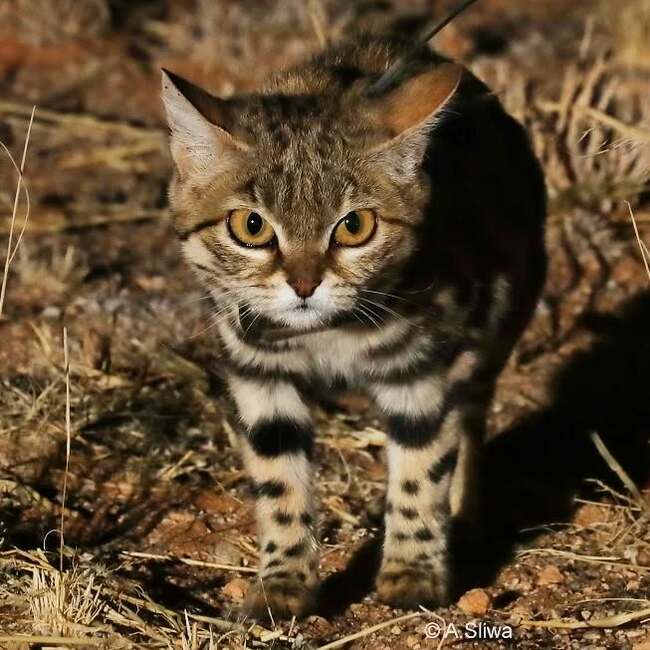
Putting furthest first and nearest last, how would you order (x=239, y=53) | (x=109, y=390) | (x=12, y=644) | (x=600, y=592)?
1. (x=239, y=53)
2. (x=109, y=390)
3. (x=600, y=592)
4. (x=12, y=644)

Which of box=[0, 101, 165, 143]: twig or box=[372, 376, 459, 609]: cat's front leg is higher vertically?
box=[0, 101, 165, 143]: twig

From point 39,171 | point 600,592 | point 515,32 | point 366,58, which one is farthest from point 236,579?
point 515,32

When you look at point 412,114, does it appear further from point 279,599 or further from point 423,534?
point 279,599

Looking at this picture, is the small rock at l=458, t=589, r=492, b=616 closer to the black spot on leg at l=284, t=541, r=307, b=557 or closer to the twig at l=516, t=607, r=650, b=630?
the twig at l=516, t=607, r=650, b=630

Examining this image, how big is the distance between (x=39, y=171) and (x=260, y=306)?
3.14 metres

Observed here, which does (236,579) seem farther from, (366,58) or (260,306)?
(366,58)

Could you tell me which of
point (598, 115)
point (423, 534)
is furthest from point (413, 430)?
point (598, 115)

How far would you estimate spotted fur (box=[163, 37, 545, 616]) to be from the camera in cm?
311

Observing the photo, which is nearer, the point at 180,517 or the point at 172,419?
the point at 180,517

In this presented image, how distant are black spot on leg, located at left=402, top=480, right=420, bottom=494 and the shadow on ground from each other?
1.08 feet

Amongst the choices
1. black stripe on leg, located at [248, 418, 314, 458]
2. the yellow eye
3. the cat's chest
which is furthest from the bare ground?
the yellow eye

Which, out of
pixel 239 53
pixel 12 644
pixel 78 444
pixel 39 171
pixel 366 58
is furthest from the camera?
pixel 239 53

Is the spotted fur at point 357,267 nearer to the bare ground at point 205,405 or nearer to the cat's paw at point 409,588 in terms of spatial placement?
the cat's paw at point 409,588

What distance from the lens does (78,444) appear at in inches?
163
